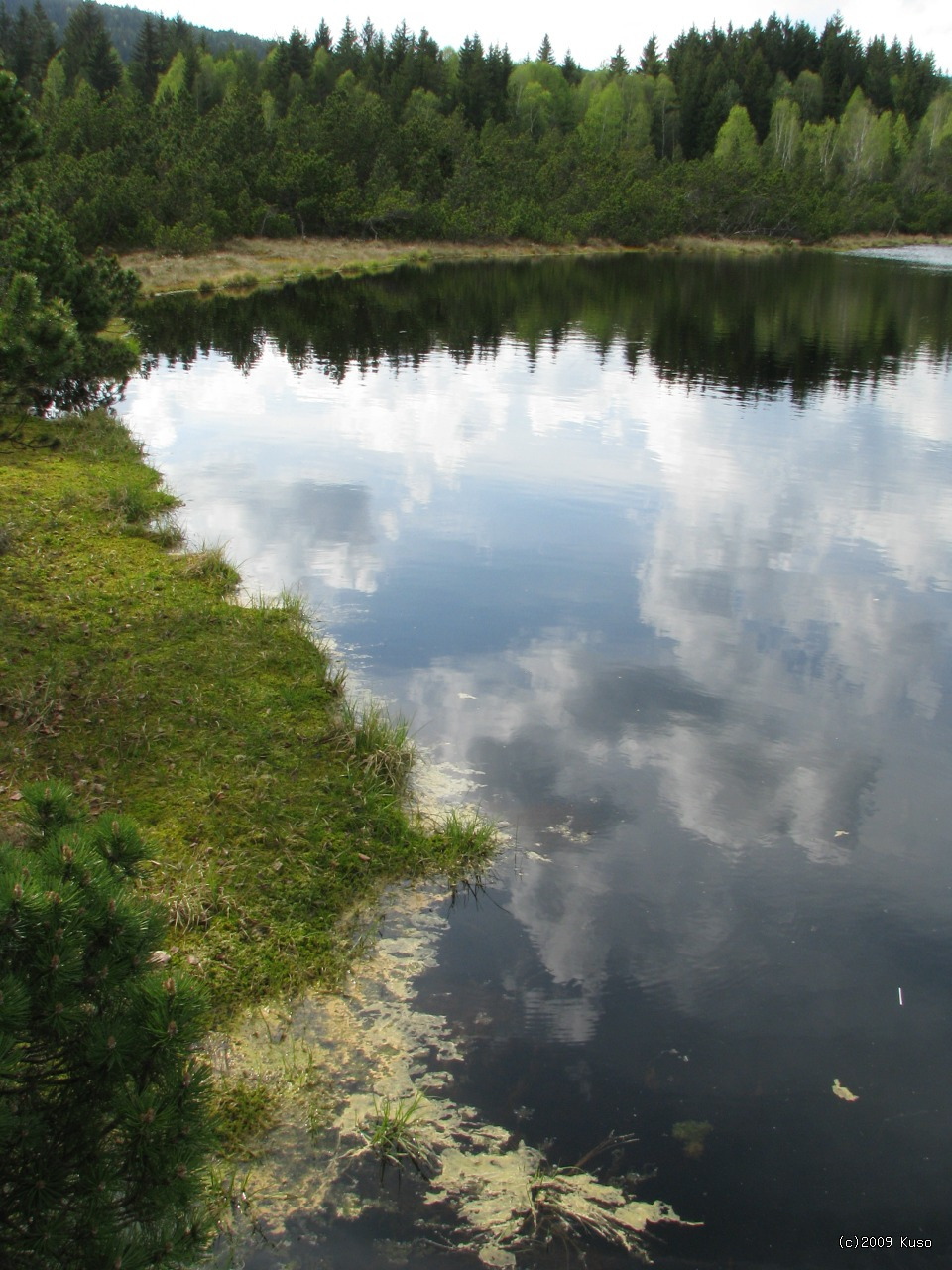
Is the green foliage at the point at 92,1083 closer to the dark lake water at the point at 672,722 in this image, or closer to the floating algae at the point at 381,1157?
the floating algae at the point at 381,1157

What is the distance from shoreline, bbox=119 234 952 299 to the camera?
4316cm

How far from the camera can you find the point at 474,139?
3273 inches

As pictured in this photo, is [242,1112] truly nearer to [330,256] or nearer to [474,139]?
[330,256]

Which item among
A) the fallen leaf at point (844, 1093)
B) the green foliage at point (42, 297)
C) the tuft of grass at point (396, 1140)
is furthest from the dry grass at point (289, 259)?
the fallen leaf at point (844, 1093)

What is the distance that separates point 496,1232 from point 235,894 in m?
2.65

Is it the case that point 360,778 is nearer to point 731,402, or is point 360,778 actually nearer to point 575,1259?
point 575,1259

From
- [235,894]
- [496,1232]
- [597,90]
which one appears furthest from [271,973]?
[597,90]

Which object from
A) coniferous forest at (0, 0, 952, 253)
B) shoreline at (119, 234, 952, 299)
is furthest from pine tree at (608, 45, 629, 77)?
shoreline at (119, 234, 952, 299)

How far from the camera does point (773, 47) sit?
13712cm

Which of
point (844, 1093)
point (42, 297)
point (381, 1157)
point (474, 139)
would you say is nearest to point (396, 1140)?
point (381, 1157)

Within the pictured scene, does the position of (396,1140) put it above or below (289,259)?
below

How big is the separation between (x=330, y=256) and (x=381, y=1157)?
56.7 meters

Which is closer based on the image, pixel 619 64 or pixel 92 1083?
pixel 92 1083

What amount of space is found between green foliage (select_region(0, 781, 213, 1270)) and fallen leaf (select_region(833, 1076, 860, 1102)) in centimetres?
350
